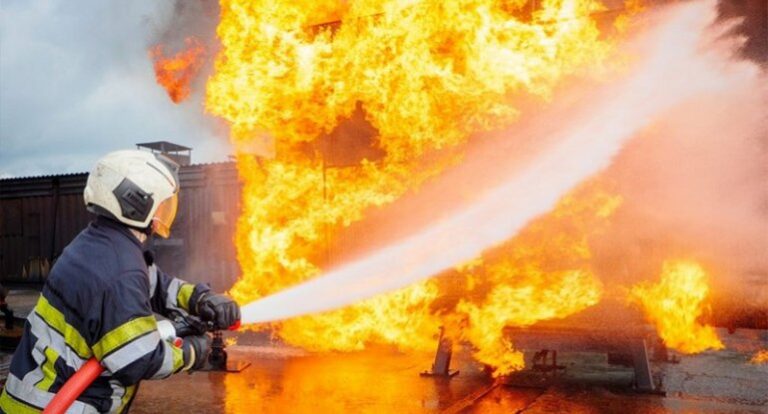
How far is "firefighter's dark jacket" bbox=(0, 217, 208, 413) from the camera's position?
261cm

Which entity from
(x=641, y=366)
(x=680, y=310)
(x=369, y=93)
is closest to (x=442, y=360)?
(x=641, y=366)

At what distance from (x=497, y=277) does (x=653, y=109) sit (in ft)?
11.4

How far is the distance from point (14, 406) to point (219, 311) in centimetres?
99

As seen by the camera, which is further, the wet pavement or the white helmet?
the wet pavement

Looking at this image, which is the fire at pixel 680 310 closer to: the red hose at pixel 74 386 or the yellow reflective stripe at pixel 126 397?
the yellow reflective stripe at pixel 126 397

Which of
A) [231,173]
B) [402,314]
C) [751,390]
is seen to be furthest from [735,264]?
[231,173]

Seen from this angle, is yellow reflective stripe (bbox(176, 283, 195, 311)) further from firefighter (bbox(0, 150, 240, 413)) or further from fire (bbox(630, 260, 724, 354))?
fire (bbox(630, 260, 724, 354))

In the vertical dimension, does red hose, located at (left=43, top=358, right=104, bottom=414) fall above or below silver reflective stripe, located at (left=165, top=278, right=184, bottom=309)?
below

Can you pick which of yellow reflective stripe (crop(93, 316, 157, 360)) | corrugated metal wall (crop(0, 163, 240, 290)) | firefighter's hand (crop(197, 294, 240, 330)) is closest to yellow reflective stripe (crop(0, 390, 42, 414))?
yellow reflective stripe (crop(93, 316, 157, 360))

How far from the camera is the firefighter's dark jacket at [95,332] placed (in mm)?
2611

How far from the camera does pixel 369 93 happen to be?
333 inches

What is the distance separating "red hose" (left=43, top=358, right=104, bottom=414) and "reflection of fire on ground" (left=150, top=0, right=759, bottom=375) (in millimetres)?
4473

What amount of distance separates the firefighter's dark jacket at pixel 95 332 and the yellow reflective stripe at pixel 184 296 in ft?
2.14

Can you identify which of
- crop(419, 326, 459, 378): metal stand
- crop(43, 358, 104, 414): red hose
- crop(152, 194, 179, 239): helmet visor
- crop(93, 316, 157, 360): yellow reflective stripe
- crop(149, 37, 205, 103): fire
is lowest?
crop(419, 326, 459, 378): metal stand
